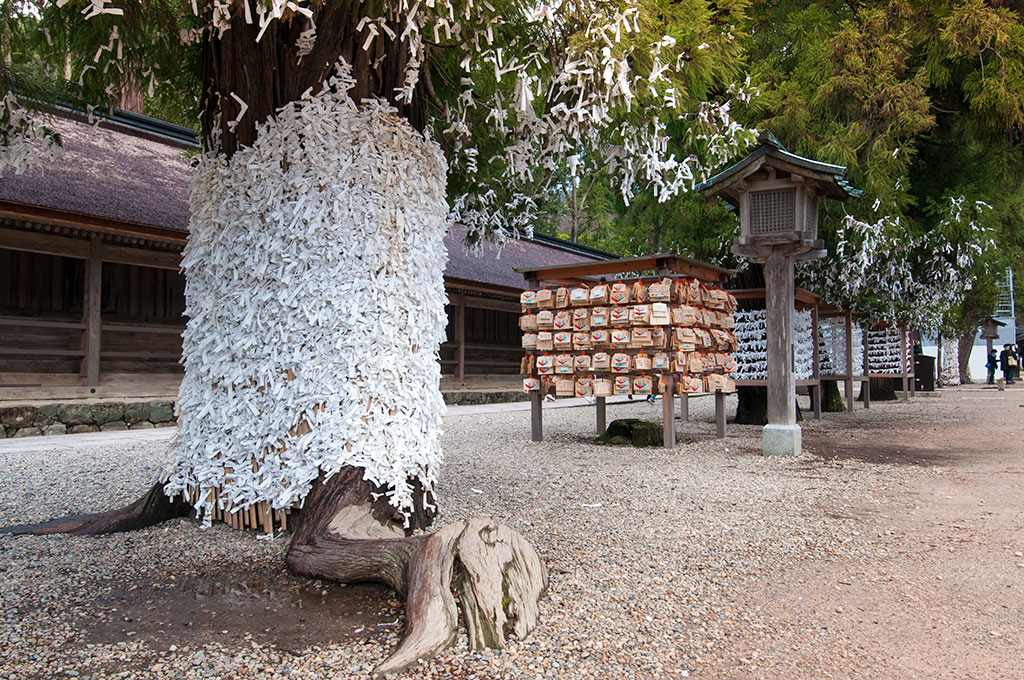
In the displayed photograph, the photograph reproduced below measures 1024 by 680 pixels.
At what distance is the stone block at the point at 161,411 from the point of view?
11034mm

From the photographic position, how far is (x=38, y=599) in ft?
10.1

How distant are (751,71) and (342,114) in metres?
7.25

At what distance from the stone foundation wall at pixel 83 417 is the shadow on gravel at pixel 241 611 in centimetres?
786

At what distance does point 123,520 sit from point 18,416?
22.6 feet

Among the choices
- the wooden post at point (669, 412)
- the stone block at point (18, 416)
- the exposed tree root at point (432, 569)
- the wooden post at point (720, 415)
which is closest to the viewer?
the exposed tree root at point (432, 569)

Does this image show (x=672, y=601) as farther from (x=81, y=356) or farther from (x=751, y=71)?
(x=81, y=356)

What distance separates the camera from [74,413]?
1011 centimetres

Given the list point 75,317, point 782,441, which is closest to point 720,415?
point 782,441

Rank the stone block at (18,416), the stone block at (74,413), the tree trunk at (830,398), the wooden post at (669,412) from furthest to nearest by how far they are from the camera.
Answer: the tree trunk at (830,398) < the stone block at (74,413) < the stone block at (18,416) < the wooden post at (669,412)

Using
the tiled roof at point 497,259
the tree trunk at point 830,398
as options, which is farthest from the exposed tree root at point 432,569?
the tree trunk at point 830,398

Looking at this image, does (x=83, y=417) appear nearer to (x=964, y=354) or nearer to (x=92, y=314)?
(x=92, y=314)

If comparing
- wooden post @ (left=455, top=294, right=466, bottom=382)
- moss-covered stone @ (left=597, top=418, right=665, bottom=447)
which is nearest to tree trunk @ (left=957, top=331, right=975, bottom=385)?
wooden post @ (left=455, top=294, right=466, bottom=382)

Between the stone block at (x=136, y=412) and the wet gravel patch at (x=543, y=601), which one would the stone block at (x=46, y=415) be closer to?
the stone block at (x=136, y=412)

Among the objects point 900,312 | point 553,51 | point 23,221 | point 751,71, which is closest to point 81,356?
point 23,221
